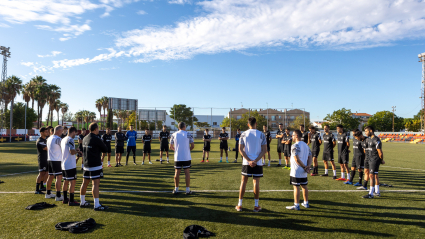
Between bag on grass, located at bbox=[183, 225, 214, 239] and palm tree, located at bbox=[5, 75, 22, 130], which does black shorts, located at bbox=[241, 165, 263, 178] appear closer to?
bag on grass, located at bbox=[183, 225, 214, 239]

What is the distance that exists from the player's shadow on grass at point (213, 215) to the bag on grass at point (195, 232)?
0.48 metres

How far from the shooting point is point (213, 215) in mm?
5000

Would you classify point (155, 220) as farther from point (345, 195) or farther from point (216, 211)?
point (345, 195)

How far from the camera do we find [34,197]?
6383 millimetres

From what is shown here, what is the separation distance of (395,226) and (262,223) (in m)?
2.61

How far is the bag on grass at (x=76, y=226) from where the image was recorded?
4.17m

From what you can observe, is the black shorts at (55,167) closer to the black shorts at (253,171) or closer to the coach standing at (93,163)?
the coach standing at (93,163)

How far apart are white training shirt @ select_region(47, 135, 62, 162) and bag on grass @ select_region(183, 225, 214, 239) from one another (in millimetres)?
4464

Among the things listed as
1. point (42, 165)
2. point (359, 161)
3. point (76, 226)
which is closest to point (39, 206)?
point (42, 165)

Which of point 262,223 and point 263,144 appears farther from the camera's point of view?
point 263,144

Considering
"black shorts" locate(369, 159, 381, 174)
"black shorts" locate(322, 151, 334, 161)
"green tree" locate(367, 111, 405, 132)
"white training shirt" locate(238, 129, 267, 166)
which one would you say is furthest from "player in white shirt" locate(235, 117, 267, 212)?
"green tree" locate(367, 111, 405, 132)

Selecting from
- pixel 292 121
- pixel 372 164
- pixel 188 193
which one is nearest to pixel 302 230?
pixel 188 193

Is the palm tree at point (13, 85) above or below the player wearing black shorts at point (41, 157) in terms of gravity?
above

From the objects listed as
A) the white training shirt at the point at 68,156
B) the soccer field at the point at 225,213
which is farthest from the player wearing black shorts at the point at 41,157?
the white training shirt at the point at 68,156
